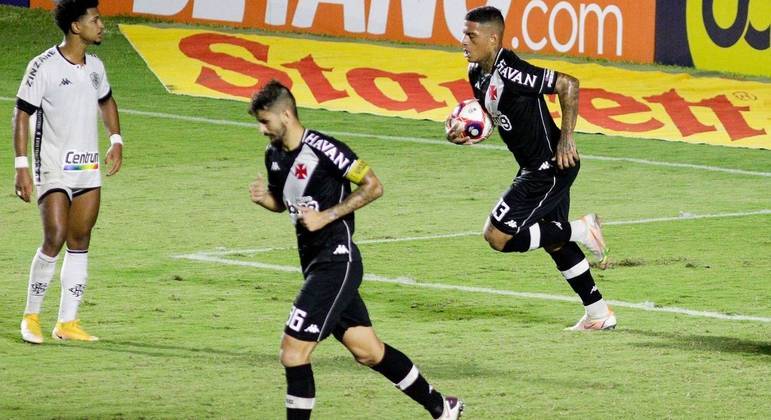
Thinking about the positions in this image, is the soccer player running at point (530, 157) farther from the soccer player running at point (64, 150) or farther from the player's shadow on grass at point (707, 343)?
the soccer player running at point (64, 150)

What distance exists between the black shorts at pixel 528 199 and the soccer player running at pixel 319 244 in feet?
9.81

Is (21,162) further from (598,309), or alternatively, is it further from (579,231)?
(598,309)

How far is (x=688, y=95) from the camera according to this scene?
75.4ft

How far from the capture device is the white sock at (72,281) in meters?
10.9

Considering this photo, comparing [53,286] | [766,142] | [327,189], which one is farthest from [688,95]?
[327,189]

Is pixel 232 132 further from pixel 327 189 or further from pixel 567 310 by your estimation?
pixel 327 189

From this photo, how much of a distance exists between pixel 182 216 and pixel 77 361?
19.9 ft

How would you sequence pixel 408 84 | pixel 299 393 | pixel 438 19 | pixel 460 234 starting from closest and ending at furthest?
pixel 299 393 < pixel 460 234 < pixel 408 84 < pixel 438 19

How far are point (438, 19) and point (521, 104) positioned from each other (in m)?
15.9

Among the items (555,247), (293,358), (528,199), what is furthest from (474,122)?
(293,358)

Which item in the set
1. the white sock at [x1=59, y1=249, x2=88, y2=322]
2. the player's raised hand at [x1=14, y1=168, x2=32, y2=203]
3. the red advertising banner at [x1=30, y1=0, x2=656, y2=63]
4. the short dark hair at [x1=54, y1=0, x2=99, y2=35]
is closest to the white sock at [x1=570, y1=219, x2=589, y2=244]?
the white sock at [x1=59, y1=249, x2=88, y2=322]

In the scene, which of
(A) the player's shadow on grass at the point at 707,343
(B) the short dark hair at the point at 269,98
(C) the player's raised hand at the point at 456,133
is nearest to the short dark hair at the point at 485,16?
(C) the player's raised hand at the point at 456,133

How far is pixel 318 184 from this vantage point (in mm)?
8422

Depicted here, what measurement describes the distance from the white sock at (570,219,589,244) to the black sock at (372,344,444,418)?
10.5ft
